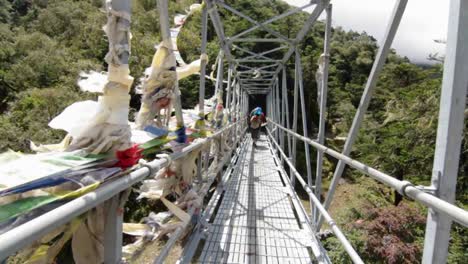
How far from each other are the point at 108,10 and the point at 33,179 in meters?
0.50

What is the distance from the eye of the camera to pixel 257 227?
2.47m

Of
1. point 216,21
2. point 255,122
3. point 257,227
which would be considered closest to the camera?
point 257,227

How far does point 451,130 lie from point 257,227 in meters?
1.93

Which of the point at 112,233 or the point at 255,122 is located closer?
the point at 112,233

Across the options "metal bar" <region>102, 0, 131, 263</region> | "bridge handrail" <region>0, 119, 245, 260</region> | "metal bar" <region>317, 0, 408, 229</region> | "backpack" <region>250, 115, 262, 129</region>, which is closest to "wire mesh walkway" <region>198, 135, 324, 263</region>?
"metal bar" <region>317, 0, 408, 229</region>

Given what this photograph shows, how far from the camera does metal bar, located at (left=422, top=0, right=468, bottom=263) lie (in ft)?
2.35

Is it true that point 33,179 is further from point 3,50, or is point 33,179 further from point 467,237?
point 3,50

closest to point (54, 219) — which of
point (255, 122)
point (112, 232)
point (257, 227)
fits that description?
point (112, 232)

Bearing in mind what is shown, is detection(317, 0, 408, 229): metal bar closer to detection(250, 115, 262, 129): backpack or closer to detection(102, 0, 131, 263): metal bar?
detection(102, 0, 131, 263): metal bar

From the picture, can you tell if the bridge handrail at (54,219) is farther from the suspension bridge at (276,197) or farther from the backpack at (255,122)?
the backpack at (255,122)

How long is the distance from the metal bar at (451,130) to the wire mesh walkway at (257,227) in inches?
54.3

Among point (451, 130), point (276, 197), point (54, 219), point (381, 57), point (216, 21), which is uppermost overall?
point (216, 21)

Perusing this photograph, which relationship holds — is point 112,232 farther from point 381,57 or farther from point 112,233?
point 381,57

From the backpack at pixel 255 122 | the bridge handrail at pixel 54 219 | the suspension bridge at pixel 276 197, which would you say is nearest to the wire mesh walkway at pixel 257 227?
the suspension bridge at pixel 276 197
